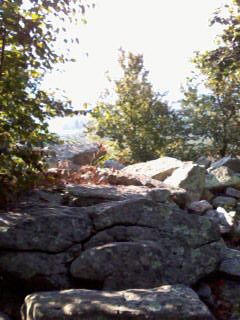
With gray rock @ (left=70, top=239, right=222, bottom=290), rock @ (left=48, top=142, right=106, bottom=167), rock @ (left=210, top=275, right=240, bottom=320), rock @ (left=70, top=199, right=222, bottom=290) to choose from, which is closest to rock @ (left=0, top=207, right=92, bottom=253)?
rock @ (left=70, top=199, right=222, bottom=290)

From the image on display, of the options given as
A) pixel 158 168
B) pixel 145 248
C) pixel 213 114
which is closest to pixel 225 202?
pixel 158 168

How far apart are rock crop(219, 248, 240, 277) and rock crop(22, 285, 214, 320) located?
89.2 inches

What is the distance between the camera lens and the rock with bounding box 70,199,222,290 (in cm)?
759

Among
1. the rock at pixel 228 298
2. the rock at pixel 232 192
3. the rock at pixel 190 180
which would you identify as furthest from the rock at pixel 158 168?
the rock at pixel 228 298

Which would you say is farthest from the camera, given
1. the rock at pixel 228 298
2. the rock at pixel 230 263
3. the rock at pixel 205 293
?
the rock at pixel 230 263

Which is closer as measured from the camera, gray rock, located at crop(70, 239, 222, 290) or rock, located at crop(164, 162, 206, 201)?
→ gray rock, located at crop(70, 239, 222, 290)

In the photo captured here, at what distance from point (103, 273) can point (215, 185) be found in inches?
397

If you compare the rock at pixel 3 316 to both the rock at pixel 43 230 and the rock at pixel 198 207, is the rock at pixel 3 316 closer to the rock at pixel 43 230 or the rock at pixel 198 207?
the rock at pixel 43 230

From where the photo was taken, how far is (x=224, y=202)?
49.8ft

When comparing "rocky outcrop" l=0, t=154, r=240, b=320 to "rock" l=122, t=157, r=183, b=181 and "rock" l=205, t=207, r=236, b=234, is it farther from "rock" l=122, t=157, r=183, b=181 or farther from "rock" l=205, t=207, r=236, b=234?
"rock" l=122, t=157, r=183, b=181

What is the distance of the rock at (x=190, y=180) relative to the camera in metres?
14.7

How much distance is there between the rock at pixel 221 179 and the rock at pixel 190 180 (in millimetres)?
1203

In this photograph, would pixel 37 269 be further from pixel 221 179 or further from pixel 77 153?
pixel 77 153

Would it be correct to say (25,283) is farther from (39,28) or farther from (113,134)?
(113,134)
